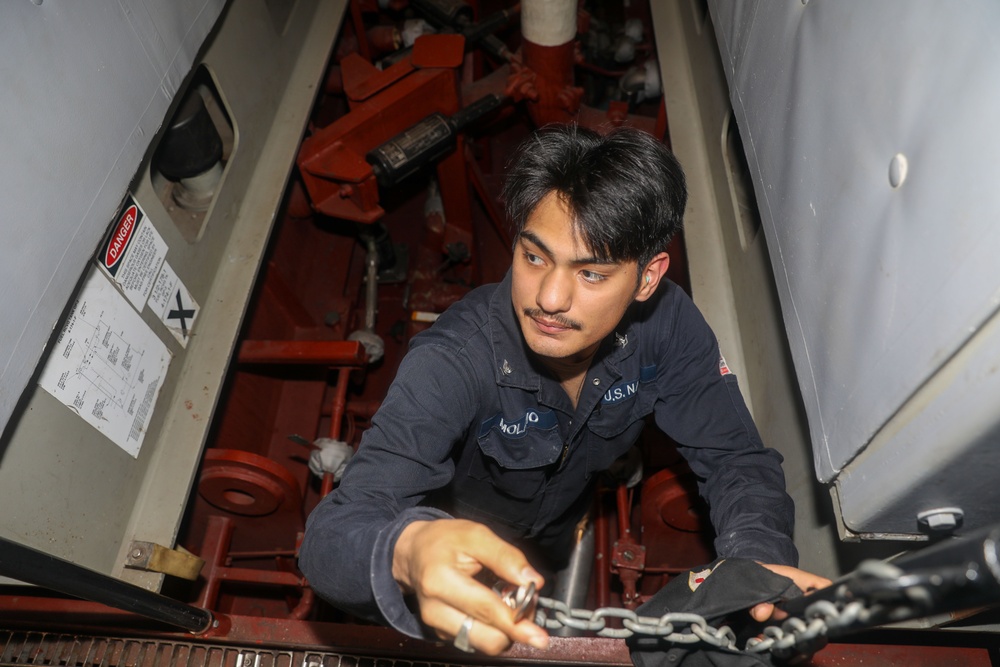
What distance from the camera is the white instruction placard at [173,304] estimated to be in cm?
221

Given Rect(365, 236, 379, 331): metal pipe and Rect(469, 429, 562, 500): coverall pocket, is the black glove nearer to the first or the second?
Rect(469, 429, 562, 500): coverall pocket

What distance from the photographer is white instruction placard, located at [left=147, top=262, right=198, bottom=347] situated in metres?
2.21

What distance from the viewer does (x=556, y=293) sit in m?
1.46

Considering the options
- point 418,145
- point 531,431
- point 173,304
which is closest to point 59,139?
point 173,304

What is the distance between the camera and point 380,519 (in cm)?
131

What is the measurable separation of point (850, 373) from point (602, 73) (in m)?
3.48

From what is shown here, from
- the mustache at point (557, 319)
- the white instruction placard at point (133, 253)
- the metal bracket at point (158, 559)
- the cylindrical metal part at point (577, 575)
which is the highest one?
the white instruction placard at point (133, 253)

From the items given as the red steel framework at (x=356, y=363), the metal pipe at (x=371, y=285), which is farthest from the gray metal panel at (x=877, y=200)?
the metal pipe at (x=371, y=285)

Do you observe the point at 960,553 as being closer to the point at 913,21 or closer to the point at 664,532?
the point at 913,21

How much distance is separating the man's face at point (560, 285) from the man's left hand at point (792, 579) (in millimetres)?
633

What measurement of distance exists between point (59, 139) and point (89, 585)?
3.40 ft

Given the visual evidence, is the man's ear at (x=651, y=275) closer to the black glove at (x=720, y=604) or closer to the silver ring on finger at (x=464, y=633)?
the black glove at (x=720, y=604)

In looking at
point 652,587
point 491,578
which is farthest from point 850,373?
point 652,587

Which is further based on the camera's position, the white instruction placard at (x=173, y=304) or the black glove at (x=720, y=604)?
the white instruction placard at (x=173, y=304)
